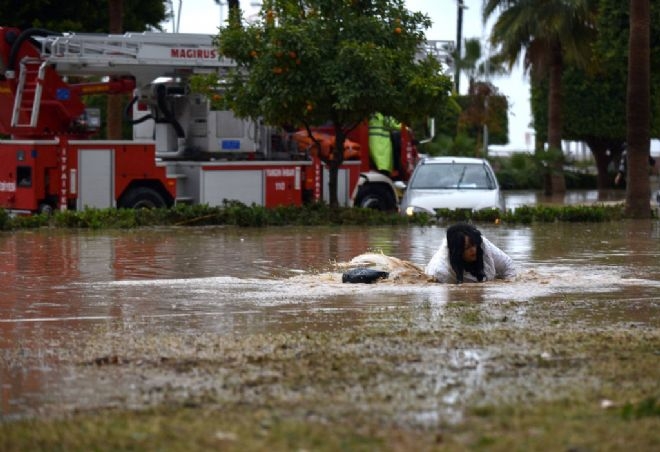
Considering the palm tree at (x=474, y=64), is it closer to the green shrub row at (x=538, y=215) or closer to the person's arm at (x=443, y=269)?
the green shrub row at (x=538, y=215)

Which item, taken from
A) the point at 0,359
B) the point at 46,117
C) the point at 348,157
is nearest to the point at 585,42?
the point at 348,157

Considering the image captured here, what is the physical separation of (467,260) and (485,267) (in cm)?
36

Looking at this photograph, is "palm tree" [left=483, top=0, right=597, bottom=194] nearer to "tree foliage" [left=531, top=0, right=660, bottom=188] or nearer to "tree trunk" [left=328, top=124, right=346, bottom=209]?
"tree foliage" [left=531, top=0, right=660, bottom=188]

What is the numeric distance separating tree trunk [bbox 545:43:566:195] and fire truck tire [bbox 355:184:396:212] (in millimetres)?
15019

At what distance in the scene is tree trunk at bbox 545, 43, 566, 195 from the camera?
45.5 meters

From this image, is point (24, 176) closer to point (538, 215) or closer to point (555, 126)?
point (538, 215)

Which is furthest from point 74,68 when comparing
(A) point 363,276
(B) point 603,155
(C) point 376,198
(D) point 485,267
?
(B) point 603,155

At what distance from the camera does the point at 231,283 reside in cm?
1487

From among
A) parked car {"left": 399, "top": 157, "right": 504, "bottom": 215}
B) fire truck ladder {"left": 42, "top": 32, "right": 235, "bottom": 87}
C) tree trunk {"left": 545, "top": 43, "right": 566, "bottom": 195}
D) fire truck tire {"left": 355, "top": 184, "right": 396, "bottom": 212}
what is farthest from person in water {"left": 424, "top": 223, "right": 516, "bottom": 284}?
tree trunk {"left": 545, "top": 43, "right": 566, "bottom": 195}

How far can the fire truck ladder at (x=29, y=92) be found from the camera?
2636 centimetres

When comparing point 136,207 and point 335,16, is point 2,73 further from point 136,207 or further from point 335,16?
point 335,16

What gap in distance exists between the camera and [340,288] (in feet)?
46.0

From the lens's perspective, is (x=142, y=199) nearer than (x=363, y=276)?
No

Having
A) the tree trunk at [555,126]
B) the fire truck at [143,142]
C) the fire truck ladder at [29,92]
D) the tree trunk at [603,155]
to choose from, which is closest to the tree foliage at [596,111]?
the tree trunk at [603,155]
